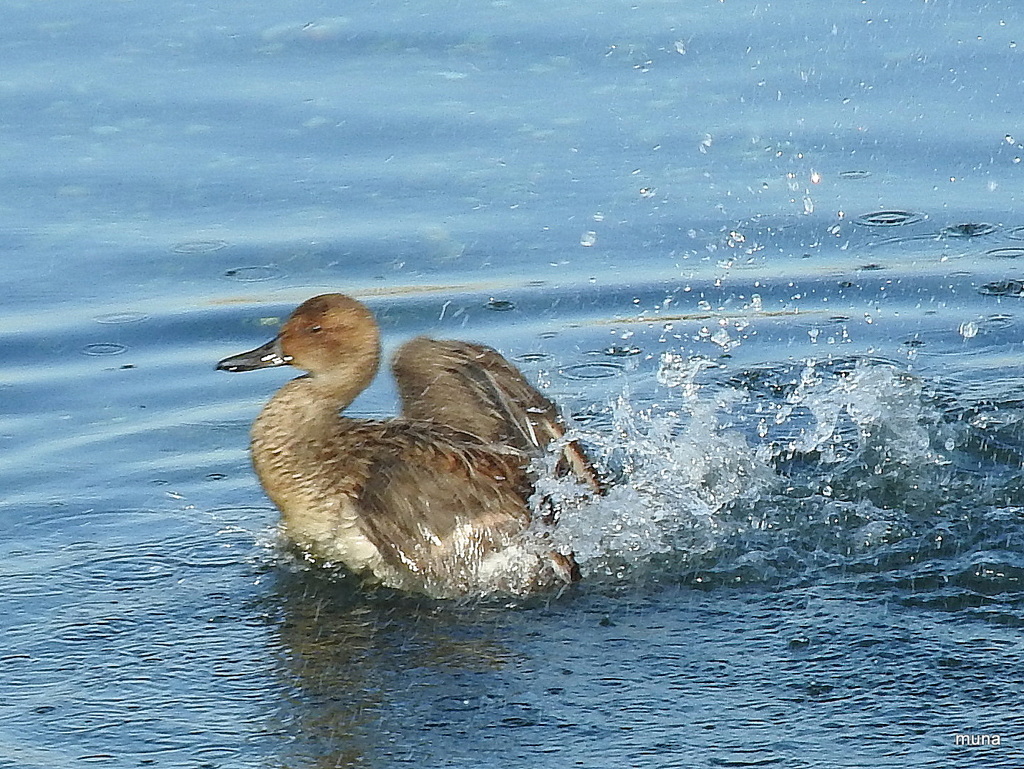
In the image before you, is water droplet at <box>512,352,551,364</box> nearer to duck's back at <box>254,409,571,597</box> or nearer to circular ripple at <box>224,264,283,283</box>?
circular ripple at <box>224,264,283,283</box>

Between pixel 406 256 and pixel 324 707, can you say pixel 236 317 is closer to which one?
pixel 406 256

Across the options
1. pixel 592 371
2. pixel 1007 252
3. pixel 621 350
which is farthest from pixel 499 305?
pixel 1007 252

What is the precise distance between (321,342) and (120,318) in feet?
6.42

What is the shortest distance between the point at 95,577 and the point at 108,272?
2861mm

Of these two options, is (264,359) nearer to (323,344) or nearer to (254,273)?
(323,344)

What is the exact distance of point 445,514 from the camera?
636 cm

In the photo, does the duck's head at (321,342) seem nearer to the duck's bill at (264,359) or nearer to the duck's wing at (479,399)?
the duck's bill at (264,359)

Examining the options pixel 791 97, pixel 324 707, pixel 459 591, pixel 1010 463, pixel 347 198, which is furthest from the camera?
pixel 791 97

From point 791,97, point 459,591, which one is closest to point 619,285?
point 791,97

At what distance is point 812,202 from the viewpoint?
381 inches

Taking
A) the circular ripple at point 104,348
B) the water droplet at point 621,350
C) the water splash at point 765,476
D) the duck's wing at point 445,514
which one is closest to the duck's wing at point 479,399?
the water splash at point 765,476

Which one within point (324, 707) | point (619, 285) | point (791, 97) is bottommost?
point (324, 707)

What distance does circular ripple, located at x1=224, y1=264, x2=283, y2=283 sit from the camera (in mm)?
9008

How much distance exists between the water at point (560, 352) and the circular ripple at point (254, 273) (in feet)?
0.08
